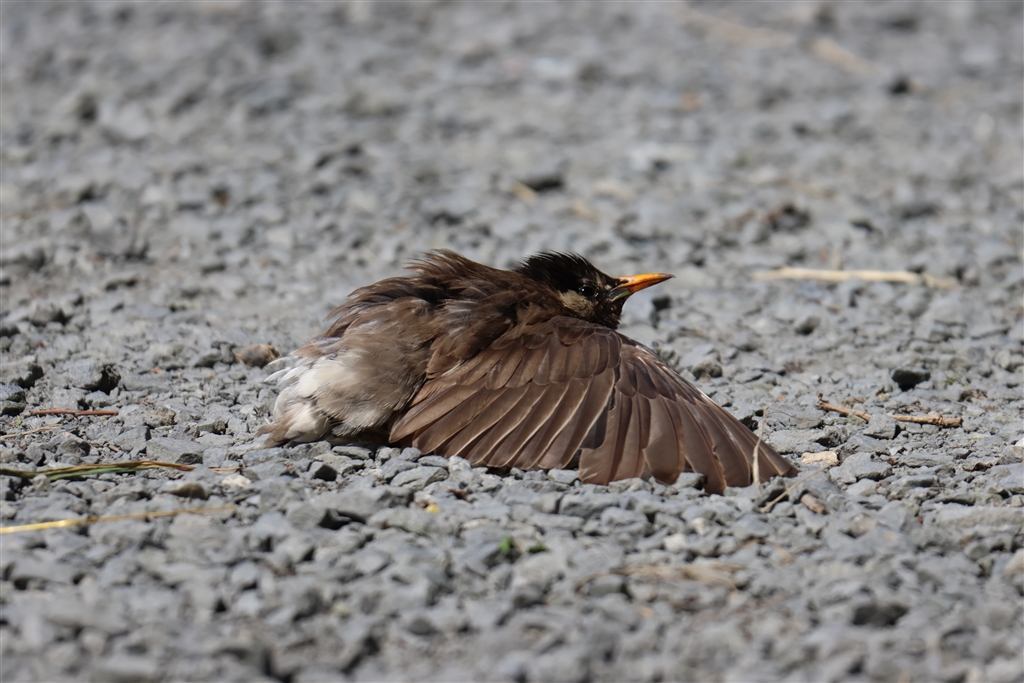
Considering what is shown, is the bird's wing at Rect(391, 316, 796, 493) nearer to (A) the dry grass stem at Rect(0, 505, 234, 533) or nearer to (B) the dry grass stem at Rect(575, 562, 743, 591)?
(B) the dry grass stem at Rect(575, 562, 743, 591)

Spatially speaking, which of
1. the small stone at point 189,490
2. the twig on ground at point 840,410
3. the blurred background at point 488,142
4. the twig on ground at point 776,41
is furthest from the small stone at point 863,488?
the twig on ground at point 776,41

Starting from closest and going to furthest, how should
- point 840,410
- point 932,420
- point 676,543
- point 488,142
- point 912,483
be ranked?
point 676,543 < point 912,483 < point 932,420 < point 840,410 < point 488,142

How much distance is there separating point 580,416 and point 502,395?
308mm

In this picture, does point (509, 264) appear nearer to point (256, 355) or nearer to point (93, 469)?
point (256, 355)

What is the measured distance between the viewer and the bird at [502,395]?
12.8ft

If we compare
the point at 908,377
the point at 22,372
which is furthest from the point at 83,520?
the point at 908,377

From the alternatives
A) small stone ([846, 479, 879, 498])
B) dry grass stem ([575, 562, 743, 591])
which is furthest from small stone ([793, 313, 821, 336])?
dry grass stem ([575, 562, 743, 591])

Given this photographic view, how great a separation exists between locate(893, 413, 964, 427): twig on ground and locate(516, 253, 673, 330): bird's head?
1.17 m

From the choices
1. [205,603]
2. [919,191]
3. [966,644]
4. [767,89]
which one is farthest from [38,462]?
[767,89]

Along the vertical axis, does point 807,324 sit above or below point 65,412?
below

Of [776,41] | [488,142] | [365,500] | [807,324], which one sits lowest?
[807,324]

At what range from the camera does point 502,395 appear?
13.5 ft

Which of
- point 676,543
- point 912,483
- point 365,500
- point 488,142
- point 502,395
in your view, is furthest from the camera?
point 488,142

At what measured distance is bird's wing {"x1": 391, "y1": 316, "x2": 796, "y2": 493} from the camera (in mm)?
3875
